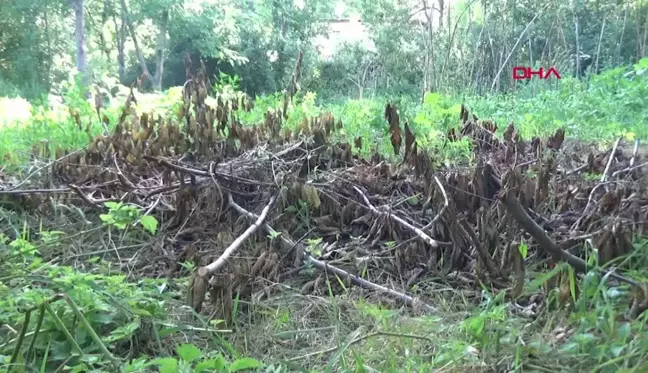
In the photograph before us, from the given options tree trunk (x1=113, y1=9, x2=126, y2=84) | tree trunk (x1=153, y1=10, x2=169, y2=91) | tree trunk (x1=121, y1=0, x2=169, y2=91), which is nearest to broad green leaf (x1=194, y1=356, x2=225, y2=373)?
tree trunk (x1=153, y1=10, x2=169, y2=91)

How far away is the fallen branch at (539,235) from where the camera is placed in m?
1.47

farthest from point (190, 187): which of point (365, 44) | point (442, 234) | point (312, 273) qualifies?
point (365, 44)

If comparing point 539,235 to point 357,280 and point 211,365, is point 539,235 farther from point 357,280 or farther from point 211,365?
point 211,365

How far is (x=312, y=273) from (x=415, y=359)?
0.64 m

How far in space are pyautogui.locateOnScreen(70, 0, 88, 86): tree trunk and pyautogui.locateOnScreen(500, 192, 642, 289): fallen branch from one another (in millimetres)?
8684

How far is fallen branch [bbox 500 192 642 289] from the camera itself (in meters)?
1.47

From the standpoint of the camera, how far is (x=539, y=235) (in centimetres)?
156

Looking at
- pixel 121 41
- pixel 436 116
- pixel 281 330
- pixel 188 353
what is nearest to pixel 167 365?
pixel 188 353

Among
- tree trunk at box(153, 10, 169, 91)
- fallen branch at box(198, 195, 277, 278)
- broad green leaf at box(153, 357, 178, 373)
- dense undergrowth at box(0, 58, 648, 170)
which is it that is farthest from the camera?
tree trunk at box(153, 10, 169, 91)

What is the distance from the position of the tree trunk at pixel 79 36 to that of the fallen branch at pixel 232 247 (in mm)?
7740

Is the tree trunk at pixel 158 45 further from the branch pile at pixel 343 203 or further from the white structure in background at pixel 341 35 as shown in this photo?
the branch pile at pixel 343 203

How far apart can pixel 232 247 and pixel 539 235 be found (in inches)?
36.2

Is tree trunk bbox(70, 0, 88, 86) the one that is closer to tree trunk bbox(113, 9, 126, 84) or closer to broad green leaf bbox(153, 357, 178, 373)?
tree trunk bbox(113, 9, 126, 84)

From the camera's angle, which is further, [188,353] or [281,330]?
[281,330]
